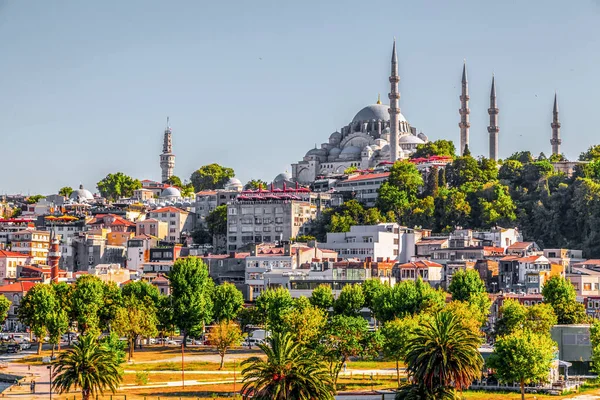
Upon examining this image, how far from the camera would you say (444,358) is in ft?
166

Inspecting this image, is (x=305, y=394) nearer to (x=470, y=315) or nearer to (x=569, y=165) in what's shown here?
(x=470, y=315)

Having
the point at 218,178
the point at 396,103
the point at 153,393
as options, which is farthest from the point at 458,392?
the point at 218,178

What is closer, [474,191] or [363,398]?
[363,398]

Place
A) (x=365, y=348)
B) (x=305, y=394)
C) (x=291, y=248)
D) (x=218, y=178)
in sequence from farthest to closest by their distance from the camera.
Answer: (x=218, y=178), (x=291, y=248), (x=365, y=348), (x=305, y=394)

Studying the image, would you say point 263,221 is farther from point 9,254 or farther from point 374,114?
point 374,114

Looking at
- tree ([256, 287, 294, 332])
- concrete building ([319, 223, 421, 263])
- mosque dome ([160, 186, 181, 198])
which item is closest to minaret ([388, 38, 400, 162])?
mosque dome ([160, 186, 181, 198])

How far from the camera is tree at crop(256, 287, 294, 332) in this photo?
276 ft

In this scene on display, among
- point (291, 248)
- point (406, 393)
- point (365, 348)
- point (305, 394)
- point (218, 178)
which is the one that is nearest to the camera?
point (305, 394)

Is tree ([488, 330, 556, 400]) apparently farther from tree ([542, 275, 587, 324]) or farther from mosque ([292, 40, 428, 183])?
mosque ([292, 40, 428, 183])

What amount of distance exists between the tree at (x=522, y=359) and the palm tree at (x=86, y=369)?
20241mm

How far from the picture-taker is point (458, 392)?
53.4m

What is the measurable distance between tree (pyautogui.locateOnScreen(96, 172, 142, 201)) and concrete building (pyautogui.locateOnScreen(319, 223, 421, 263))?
59907mm

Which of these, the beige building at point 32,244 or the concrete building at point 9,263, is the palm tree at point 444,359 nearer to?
the concrete building at point 9,263

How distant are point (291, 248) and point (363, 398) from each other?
4456 cm
